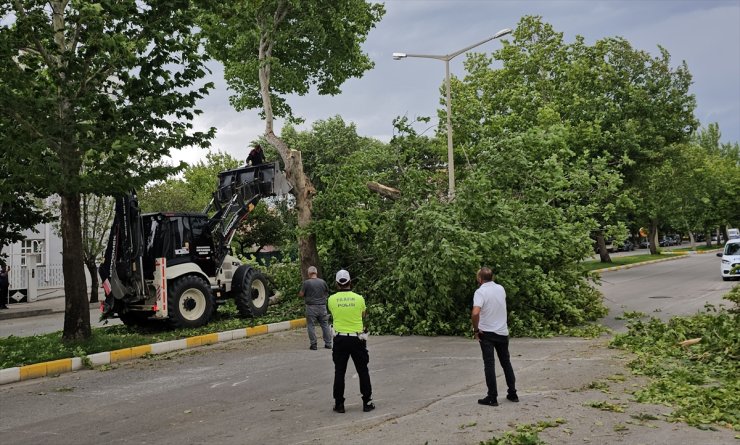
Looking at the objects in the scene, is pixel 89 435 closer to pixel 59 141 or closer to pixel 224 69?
pixel 59 141

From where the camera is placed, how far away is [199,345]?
1284 centimetres

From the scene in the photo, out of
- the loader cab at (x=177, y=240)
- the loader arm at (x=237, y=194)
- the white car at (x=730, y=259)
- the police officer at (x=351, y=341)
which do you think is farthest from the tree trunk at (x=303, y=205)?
the white car at (x=730, y=259)

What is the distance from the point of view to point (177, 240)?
1456 cm

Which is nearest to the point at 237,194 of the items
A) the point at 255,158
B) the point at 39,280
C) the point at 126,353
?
the point at 255,158

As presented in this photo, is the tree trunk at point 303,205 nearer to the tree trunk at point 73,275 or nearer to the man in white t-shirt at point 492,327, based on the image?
the tree trunk at point 73,275

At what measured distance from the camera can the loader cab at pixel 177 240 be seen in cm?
1429

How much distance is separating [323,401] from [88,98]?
23.2 feet

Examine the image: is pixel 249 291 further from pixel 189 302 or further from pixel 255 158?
pixel 255 158

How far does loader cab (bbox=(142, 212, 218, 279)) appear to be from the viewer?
14289 millimetres

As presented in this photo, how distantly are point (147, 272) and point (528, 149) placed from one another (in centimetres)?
991

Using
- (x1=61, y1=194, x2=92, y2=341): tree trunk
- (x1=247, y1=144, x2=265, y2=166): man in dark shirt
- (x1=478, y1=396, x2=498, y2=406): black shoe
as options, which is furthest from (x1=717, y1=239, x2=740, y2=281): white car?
(x1=61, y1=194, x2=92, y2=341): tree trunk

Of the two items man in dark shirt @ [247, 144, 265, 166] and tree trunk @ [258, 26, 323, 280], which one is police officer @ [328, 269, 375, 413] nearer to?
tree trunk @ [258, 26, 323, 280]

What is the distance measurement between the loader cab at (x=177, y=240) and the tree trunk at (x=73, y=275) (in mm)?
2227

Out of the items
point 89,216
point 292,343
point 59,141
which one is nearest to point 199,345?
point 292,343
